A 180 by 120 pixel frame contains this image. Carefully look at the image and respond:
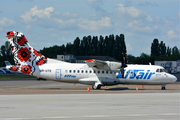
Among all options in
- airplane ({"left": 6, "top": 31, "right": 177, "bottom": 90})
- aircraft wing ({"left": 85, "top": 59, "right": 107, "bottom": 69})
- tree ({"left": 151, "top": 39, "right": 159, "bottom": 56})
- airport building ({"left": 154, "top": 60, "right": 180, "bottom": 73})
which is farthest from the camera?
tree ({"left": 151, "top": 39, "right": 159, "bottom": 56})

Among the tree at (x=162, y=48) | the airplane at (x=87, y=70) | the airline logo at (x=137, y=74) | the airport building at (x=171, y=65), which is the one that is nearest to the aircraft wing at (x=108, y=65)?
the airplane at (x=87, y=70)

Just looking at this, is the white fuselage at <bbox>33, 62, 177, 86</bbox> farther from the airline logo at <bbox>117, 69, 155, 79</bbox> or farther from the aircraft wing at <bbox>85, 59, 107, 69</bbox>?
the aircraft wing at <bbox>85, 59, 107, 69</bbox>

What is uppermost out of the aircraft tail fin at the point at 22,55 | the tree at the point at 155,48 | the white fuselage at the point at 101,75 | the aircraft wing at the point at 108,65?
the tree at the point at 155,48

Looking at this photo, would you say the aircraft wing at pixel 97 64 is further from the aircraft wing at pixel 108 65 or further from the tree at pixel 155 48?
the tree at pixel 155 48

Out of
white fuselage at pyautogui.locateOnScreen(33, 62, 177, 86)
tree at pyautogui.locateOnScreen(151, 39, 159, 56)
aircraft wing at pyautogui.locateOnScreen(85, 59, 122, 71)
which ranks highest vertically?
tree at pyautogui.locateOnScreen(151, 39, 159, 56)

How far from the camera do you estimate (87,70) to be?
32375 millimetres

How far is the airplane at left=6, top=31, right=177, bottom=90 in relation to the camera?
31.1m

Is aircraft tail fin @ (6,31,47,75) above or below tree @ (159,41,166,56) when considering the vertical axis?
below

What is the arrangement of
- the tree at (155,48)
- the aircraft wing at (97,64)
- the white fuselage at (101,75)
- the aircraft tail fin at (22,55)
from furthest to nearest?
1. the tree at (155,48)
2. the aircraft tail fin at (22,55)
3. the white fuselage at (101,75)
4. the aircraft wing at (97,64)

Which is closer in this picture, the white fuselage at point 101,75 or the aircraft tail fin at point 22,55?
the white fuselage at point 101,75

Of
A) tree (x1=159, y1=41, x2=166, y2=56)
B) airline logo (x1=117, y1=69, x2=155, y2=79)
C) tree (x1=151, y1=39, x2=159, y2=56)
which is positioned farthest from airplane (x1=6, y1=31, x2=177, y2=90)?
tree (x1=159, y1=41, x2=166, y2=56)

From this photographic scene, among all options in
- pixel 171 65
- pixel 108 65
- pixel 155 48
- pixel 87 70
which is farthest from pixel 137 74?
pixel 155 48

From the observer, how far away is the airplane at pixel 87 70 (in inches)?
1225

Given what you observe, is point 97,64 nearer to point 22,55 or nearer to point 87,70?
point 87,70
